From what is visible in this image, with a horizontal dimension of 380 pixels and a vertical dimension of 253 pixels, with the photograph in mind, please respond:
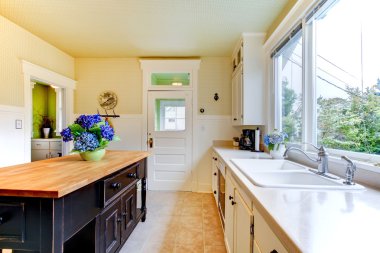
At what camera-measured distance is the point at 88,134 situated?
66.5 inches

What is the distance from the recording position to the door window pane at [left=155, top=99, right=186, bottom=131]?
13.4 feet

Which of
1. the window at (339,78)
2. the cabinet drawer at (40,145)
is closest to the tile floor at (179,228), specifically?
the window at (339,78)

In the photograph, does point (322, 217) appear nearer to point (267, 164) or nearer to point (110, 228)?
point (267, 164)

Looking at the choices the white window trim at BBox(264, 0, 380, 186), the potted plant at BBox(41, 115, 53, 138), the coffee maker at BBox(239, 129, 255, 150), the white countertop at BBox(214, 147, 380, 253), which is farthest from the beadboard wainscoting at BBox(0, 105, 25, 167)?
the white window trim at BBox(264, 0, 380, 186)

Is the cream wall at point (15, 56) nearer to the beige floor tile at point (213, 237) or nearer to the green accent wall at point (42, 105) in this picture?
the green accent wall at point (42, 105)

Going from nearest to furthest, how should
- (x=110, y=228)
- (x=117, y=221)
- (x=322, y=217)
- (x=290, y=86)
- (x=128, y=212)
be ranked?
1. (x=322, y=217)
2. (x=110, y=228)
3. (x=117, y=221)
4. (x=128, y=212)
5. (x=290, y=86)

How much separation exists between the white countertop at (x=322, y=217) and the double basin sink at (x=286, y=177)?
4 cm

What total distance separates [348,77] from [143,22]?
2.32 metres

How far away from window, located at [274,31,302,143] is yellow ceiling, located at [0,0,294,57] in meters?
0.46

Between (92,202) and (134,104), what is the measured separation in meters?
2.93

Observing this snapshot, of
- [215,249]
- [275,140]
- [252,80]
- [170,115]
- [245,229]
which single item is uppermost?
[252,80]

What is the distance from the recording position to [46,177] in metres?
1.23

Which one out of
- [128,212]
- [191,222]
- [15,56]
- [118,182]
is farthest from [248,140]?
[15,56]

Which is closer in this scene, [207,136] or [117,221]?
[117,221]
